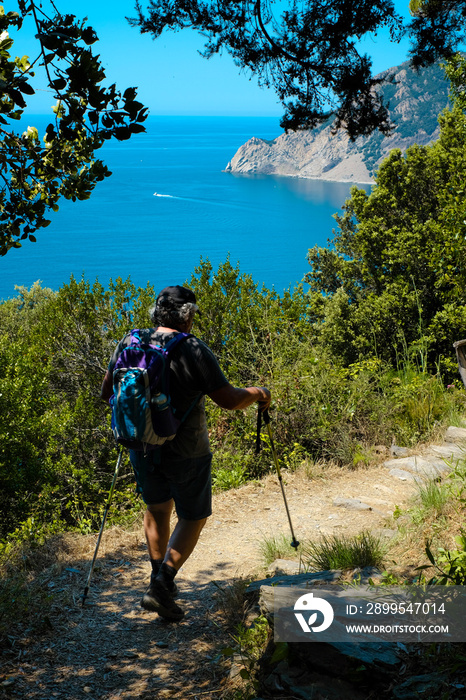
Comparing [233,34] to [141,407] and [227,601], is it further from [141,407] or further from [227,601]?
[227,601]

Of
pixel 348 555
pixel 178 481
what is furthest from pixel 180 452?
pixel 348 555

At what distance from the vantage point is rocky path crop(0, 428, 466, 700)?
2.94 meters

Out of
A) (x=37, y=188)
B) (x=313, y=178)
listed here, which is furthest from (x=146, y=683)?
(x=313, y=178)

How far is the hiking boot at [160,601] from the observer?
3.34 metres

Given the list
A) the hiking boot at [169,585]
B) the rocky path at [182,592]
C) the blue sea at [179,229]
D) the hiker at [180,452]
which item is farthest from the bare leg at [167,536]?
the blue sea at [179,229]

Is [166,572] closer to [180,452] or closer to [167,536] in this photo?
[167,536]

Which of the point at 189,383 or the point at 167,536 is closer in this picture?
the point at 189,383

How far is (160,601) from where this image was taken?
337cm

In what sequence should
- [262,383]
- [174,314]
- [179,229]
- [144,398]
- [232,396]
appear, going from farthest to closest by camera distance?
1. [179,229]
2. [262,383]
3. [174,314]
4. [232,396]
5. [144,398]

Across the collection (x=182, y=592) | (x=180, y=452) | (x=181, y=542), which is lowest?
(x=182, y=592)

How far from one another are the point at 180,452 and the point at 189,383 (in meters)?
0.41

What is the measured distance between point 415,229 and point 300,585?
1167 cm

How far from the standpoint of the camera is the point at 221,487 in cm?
619

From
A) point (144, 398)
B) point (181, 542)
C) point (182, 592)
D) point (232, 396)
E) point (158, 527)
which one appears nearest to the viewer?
point (144, 398)
